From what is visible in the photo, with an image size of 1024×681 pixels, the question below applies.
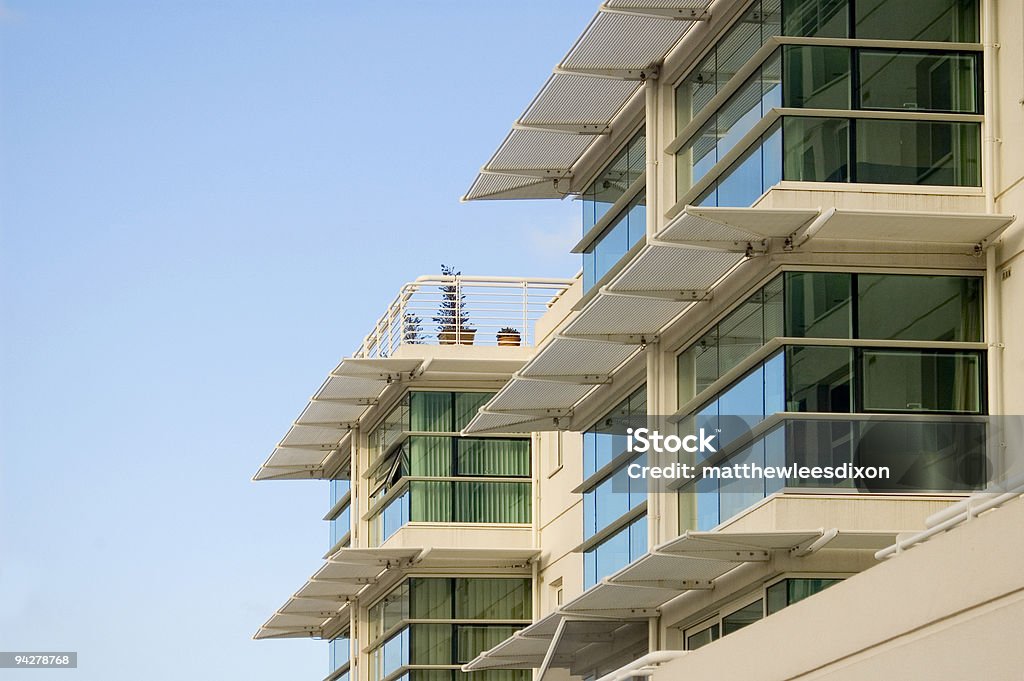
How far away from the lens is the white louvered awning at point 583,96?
61.7 feet

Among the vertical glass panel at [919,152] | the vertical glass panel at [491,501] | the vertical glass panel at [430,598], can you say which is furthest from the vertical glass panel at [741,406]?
the vertical glass panel at [430,598]

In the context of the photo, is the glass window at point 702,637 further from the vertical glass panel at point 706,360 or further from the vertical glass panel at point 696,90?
the vertical glass panel at point 696,90

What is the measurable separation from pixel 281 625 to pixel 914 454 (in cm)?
2297

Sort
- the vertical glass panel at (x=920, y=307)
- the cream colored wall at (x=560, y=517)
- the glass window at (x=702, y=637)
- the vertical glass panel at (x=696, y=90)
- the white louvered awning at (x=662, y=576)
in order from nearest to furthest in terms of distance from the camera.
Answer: the vertical glass panel at (x=920, y=307) → the white louvered awning at (x=662, y=576) → the vertical glass panel at (x=696, y=90) → the glass window at (x=702, y=637) → the cream colored wall at (x=560, y=517)

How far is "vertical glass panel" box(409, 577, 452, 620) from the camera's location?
29.2m

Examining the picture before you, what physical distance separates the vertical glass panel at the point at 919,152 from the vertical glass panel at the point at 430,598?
1451 centimetres

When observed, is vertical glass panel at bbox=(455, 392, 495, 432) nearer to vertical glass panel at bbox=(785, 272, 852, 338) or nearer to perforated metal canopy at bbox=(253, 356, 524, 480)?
perforated metal canopy at bbox=(253, 356, 524, 480)

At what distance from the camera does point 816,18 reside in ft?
54.9

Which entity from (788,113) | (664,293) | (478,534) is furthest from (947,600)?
(478,534)

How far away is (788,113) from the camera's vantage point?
646 inches

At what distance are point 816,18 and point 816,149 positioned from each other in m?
1.24

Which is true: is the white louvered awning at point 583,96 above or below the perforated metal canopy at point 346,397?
above

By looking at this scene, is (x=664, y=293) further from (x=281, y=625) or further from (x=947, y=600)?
(x=281, y=625)

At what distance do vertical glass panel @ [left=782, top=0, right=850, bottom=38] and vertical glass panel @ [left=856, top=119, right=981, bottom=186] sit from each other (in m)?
0.89
